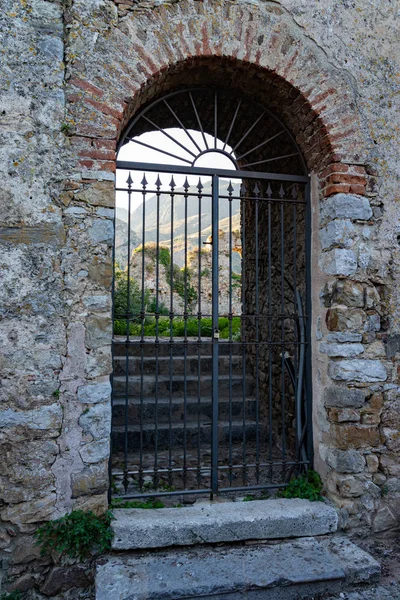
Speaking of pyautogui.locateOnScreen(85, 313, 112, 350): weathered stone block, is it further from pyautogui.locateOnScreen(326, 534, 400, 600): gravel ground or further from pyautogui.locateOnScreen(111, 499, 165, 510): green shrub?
pyautogui.locateOnScreen(326, 534, 400, 600): gravel ground

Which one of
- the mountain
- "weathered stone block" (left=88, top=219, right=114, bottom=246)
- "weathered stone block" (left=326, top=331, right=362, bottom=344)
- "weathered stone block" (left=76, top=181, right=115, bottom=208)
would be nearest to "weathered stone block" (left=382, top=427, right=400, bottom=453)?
"weathered stone block" (left=326, top=331, right=362, bottom=344)

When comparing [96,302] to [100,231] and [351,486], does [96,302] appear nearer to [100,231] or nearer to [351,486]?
[100,231]

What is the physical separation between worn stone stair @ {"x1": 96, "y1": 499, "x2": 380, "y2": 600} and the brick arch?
250 cm

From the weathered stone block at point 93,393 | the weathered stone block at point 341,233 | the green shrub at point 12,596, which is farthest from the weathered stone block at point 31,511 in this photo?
the weathered stone block at point 341,233

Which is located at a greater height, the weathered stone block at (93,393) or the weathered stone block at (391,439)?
the weathered stone block at (93,393)

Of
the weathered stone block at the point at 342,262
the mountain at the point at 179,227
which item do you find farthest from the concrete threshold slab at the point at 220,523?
the mountain at the point at 179,227

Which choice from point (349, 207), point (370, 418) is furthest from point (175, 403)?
point (349, 207)

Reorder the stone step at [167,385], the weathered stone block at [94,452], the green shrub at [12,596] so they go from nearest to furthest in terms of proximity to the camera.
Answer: the green shrub at [12,596], the weathered stone block at [94,452], the stone step at [167,385]

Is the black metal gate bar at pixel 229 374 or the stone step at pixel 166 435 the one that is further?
the stone step at pixel 166 435

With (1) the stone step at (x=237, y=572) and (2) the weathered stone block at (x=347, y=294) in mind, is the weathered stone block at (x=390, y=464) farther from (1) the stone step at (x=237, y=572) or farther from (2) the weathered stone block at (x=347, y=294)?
(2) the weathered stone block at (x=347, y=294)

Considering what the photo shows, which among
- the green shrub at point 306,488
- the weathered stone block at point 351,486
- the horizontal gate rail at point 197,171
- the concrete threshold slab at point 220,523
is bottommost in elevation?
the concrete threshold slab at point 220,523

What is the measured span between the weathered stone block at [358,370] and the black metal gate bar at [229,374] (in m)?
0.40

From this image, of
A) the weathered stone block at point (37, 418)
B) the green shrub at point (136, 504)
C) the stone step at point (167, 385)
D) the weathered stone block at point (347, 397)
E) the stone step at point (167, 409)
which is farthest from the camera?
the stone step at point (167, 385)

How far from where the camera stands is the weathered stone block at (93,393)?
3.01 metres
